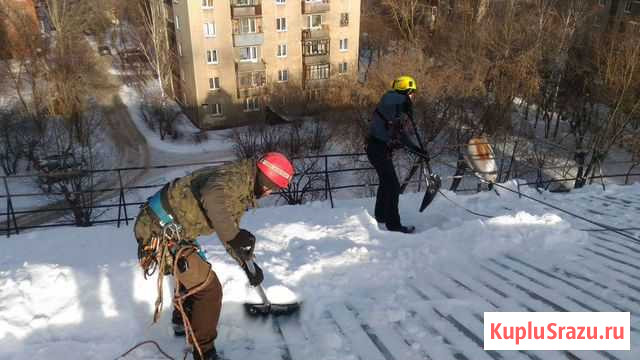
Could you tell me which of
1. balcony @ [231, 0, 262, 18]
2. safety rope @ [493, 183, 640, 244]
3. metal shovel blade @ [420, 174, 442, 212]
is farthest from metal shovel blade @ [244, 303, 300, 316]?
balcony @ [231, 0, 262, 18]

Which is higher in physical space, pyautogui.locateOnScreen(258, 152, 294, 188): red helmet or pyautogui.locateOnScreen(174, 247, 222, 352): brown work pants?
pyautogui.locateOnScreen(258, 152, 294, 188): red helmet

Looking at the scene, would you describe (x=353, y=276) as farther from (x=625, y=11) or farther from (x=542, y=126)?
(x=625, y=11)

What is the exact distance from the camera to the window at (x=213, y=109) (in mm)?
29328

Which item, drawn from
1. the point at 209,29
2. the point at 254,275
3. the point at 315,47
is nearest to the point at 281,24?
the point at 315,47

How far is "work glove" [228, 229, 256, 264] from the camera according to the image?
3662 mm

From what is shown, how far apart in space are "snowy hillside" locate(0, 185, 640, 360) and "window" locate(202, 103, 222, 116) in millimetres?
22924

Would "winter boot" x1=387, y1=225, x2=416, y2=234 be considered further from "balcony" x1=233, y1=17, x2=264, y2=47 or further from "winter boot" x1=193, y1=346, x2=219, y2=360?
"balcony" x1=233, y1=17, x2=264, y2=47

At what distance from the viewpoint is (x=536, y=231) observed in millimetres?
6320

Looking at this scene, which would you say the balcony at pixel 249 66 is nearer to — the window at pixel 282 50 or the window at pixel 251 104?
the window at pixel 282 50

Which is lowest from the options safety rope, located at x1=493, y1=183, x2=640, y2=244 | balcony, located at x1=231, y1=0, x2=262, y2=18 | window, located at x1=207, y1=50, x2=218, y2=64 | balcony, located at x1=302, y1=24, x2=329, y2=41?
safety rope, located at x1=493, y1=183, x2=640, y2=244

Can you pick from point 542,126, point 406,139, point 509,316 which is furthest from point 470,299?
point 542,126

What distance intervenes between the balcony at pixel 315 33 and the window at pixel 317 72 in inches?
74.1

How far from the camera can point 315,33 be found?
30.2 meters

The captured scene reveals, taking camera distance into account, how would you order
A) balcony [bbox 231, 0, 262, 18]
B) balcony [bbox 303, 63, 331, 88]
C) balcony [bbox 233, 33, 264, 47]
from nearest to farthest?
balcony [bbox 231, 0, 262, 18] → balcony [bbox 233, 33, 264, 47] → balcony [bbox 303, 63, 331, 88]
